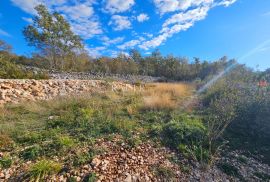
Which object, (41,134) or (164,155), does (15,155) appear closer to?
(41,134)

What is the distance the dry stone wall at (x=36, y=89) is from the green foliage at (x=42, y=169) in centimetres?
427

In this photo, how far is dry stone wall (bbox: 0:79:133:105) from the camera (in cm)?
614

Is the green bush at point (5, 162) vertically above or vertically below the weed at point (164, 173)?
above

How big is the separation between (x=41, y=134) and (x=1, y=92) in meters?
3.57

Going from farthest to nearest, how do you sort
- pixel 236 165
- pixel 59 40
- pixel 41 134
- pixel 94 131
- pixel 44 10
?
1. pixel 59 40
2. pixel 44 10
3. pixel 94 131
4. pixel 41 134
5. pixel 236 165

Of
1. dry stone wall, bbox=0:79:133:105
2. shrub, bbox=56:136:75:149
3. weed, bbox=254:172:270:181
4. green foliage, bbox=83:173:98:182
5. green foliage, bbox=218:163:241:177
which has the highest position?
dry stone wall, bbox=0:79:133:105

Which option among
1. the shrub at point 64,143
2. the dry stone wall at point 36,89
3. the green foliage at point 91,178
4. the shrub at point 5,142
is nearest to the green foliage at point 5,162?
the shrub at point 5,142

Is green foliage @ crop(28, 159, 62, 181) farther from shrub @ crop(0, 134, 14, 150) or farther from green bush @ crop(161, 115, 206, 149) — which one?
green bush @ crop(161, 115, 206, 149)

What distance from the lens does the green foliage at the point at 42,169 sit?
2406mm

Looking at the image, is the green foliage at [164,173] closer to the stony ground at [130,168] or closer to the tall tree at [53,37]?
the stony ground at [130,168]

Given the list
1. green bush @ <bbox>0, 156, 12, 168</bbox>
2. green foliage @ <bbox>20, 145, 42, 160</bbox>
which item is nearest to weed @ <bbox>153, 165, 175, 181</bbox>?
green foliage @ <bbox>20, 145, 42, 160</bbox>

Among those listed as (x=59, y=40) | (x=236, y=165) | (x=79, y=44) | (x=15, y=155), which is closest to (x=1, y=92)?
(x=15, y=155)

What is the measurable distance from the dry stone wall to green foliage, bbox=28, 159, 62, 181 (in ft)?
A: 14.0

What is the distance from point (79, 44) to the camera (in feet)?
66.9
